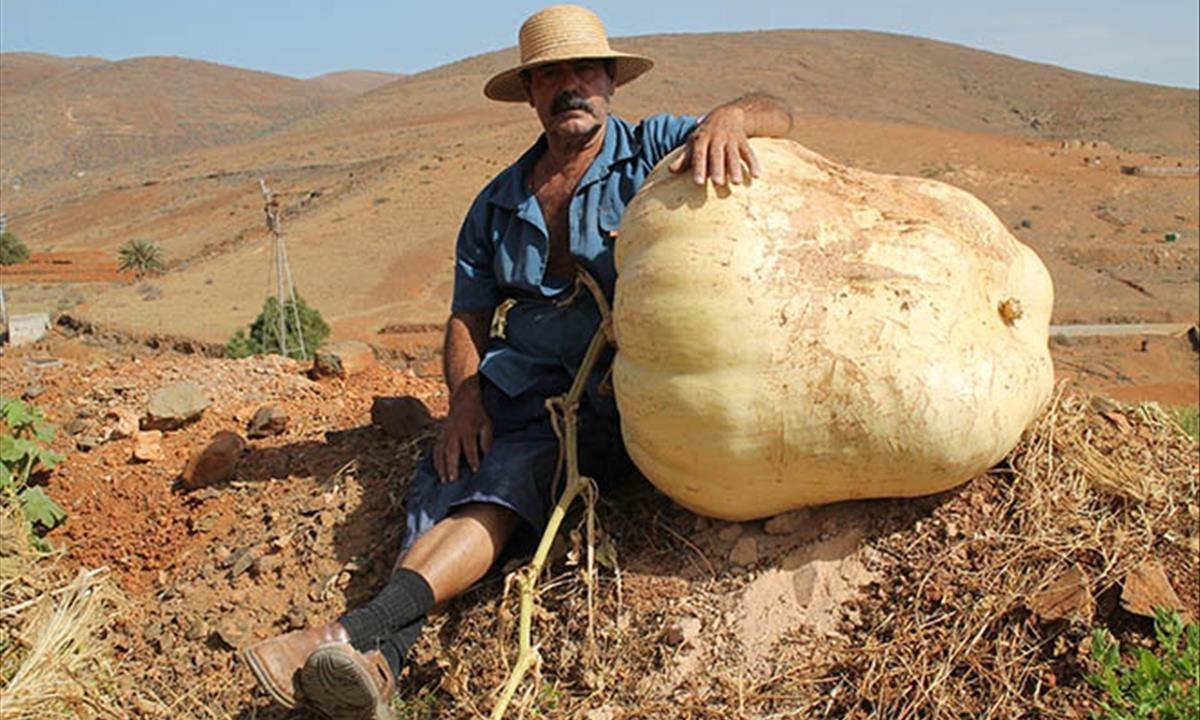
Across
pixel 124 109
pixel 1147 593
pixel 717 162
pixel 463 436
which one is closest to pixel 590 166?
pixel 717 162

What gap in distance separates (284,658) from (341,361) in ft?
9.63

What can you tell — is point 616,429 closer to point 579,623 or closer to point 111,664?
point 579,623

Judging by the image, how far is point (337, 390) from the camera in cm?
520

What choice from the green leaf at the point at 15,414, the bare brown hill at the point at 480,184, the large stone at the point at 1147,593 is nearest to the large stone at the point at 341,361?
the green leaf at the point at 15,414

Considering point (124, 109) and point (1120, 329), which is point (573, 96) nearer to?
point (1120, 329)

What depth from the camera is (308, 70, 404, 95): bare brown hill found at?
404 feet

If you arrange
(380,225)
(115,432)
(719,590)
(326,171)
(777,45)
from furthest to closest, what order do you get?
(777,45), (326,171), (380,225), (115,432), (719,590)

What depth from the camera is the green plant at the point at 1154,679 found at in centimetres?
225

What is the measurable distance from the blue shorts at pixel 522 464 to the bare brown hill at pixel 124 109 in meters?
60.7

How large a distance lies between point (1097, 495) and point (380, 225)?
867 inches

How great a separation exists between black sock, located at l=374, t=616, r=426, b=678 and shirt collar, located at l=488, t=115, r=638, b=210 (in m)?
1.40

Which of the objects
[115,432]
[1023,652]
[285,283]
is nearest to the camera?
[1023,652]

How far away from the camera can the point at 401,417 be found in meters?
3.97

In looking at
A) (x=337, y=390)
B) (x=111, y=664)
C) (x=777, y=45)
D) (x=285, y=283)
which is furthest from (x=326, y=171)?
(x=777, y=45)
